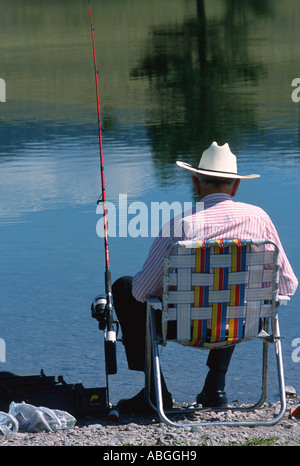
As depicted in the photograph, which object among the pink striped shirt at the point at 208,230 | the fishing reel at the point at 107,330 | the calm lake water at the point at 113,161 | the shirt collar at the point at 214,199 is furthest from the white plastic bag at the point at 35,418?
the shirt collar at the point at 214,199

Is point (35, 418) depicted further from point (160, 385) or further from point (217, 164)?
point (217, 164)

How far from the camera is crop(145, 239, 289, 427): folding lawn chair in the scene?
11.6ft

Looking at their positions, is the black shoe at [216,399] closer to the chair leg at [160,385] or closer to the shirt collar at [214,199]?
the chair leg at [160,385]

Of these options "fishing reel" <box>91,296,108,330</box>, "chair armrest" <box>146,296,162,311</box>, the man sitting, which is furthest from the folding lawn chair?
"fishing reel" <box>91,296,108,330</box>

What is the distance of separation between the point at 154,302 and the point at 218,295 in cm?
26

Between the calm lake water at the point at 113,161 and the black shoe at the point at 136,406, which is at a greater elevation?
the calm lake water at the point at 113,161

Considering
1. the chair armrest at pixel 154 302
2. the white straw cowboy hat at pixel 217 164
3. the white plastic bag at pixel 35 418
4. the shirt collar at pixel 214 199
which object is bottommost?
the white plastic bag at pixel 35 418

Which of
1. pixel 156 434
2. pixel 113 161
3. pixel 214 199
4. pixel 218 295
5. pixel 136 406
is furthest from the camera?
pixel 113 161

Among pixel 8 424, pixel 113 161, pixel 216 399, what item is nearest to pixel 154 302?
pixel 216 399

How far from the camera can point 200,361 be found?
470 centimetres

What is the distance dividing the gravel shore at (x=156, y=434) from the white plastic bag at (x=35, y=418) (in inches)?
1.3

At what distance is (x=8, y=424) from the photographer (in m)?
3.50

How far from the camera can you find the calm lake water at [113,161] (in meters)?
4.91
